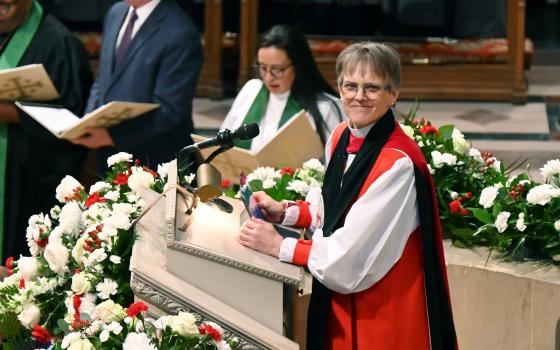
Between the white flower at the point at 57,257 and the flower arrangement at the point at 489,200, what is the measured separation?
4.96ft

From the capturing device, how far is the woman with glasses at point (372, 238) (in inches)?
140

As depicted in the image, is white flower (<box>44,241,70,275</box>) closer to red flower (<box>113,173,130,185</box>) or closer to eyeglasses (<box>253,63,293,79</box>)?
red flower (<box>113,173,130,185</box>)

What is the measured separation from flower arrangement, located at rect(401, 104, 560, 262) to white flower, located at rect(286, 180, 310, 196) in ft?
1.61

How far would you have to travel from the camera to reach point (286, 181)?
4.82 m

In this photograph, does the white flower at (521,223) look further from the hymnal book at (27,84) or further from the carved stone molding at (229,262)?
the hymnal book at (27,84)

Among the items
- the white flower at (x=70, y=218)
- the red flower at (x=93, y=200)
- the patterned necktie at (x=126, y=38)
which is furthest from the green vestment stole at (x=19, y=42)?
the white flower at (x=70, y=218)

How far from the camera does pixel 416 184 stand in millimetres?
3625

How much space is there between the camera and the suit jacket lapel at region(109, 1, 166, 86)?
239 inches

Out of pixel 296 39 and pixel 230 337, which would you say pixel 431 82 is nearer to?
pixel 296 39

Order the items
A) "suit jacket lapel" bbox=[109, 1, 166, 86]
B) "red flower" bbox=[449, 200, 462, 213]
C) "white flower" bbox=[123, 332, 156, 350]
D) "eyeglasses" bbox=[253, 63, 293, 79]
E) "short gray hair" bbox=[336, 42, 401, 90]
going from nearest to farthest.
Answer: "white flower" bbox=[123, 332, 156, 350]
"short gray hair" bbox=[336, 42, 401, 90]
"red flower" bbox=[449, 200, 462, 213]
"eyeglasses" bbox=[253, 63, 293, 79]
"suit jacket lapel" bbox=[109, 1, 166, 86]

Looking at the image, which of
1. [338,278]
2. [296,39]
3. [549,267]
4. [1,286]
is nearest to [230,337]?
[338,278]

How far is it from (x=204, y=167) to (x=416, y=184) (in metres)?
0.59

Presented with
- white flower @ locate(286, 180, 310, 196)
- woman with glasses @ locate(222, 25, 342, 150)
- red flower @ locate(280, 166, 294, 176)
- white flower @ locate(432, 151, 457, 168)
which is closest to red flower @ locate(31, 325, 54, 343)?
white flower @ locate(286, 180, 310, 196)

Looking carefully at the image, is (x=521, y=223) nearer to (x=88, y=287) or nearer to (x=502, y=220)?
(x=502, y=220)
